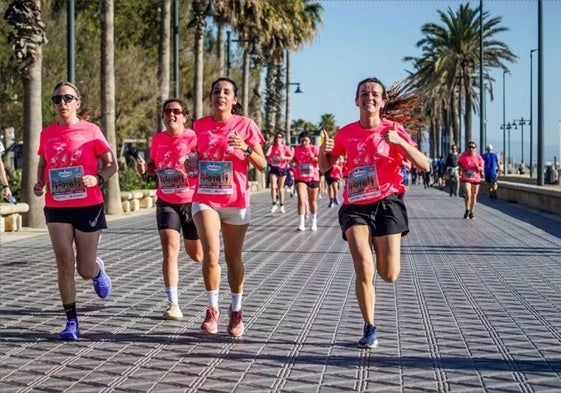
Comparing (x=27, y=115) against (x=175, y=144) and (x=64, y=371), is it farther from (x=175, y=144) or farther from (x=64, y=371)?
(x=64, y=371)

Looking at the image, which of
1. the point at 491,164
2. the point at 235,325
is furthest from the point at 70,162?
the point at 491,164

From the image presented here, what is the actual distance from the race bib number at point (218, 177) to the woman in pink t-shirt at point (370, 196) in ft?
2.35

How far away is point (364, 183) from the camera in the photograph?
22.6 feet

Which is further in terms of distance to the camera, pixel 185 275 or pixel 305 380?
pixel 185 275

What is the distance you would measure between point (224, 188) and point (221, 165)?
6.5 inches

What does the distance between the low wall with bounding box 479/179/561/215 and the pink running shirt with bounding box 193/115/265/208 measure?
16.7m

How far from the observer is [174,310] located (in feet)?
26.5

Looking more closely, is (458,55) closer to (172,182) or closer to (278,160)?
(278,160)

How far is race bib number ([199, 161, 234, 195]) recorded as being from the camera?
23.6 ft

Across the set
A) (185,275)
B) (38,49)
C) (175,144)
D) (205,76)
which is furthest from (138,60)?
(175,144)

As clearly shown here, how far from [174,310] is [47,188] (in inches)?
57.9

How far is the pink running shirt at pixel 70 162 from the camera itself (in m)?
7.24

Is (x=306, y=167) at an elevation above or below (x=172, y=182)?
above

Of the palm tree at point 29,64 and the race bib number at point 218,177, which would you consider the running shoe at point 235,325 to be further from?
the palm tree at point 29,64
